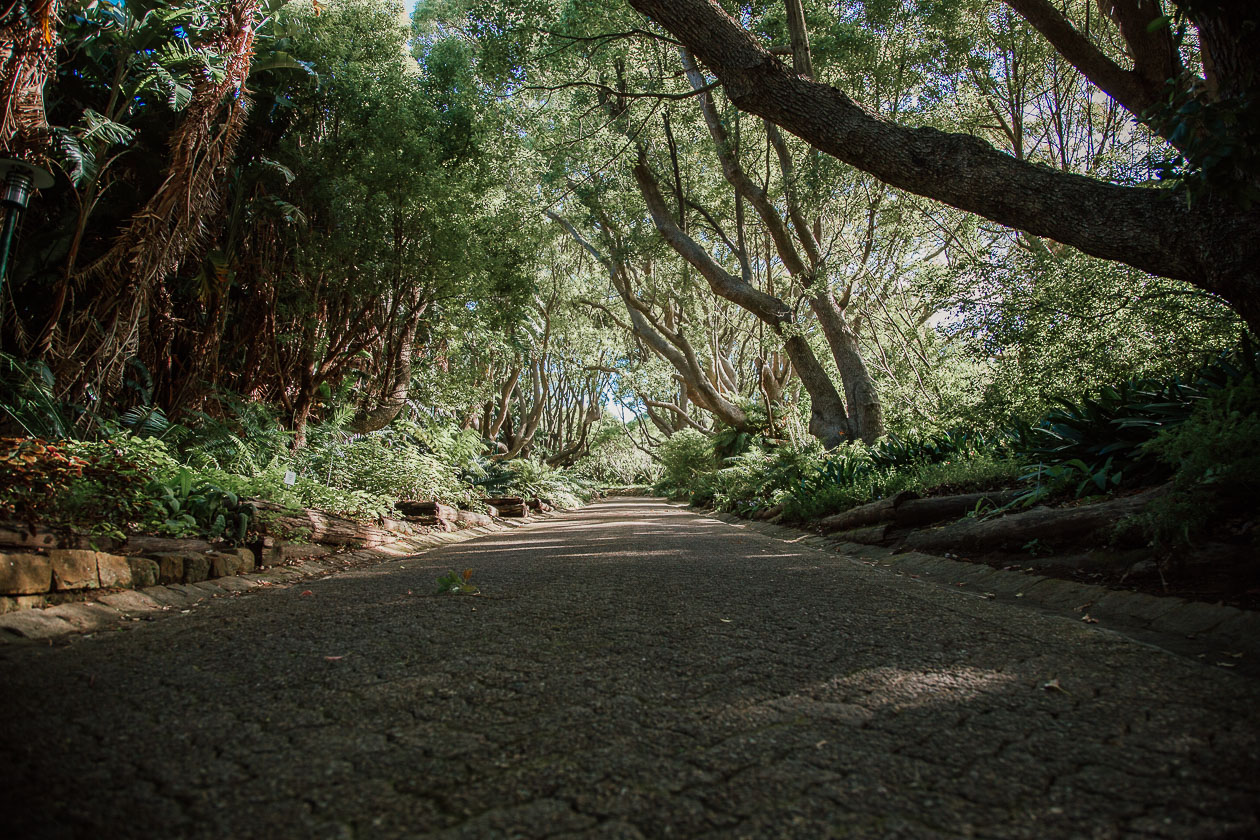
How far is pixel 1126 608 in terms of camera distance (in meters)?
3.13

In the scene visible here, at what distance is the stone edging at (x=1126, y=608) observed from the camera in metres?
2.53

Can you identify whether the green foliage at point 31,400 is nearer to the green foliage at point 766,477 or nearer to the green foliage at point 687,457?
the green foliage at point 766,477

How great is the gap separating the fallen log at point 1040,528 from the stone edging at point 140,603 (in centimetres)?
515

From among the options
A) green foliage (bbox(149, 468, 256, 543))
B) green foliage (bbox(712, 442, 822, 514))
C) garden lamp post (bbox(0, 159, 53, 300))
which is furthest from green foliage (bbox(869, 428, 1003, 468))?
garden lamp post (bbox(0, 159, 53, 300))

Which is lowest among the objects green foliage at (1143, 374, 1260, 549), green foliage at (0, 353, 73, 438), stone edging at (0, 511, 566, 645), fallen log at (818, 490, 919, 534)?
stone edging at (0, 511, 566, 645)

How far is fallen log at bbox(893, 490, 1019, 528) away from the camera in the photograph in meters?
5.47

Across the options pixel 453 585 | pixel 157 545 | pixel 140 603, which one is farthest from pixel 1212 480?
pixel 157 545

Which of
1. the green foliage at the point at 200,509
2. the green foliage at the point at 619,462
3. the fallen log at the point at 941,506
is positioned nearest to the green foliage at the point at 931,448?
the fallen log at the point at 941,506

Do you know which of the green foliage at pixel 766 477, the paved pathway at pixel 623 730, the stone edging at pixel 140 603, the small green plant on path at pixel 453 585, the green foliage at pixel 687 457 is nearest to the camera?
A: the paved pathway at pixel 623 730

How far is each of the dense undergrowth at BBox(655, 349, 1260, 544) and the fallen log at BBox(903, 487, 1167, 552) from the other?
1.18 feet

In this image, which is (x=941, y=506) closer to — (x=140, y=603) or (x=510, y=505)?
(x=140, y=603)

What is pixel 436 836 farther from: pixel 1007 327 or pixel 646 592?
pixel 1007 327

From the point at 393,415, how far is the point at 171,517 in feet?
20.7

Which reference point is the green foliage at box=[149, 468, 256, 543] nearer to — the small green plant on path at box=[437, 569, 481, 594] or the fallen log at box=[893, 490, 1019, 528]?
the small green plant on path at box=[437, 569, 481, 594]
